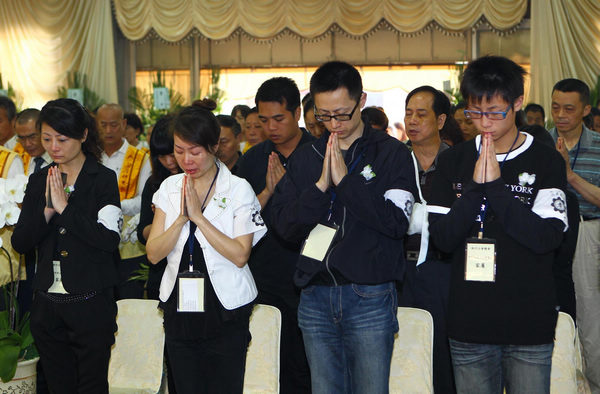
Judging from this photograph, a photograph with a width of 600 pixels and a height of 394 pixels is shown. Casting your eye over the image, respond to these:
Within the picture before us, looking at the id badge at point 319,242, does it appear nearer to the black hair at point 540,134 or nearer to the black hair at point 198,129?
the black hair at point 198,129

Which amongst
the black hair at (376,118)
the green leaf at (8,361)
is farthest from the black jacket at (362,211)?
the black hair at (376,118)

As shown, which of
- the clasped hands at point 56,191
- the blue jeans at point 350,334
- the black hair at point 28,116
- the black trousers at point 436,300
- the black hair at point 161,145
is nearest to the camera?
the blue jeans at point 350,334

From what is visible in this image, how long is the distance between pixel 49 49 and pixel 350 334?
9.32 meters

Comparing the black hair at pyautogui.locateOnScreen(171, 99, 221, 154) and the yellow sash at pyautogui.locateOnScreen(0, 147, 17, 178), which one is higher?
the black hair at pyautogui.locateOnScreen(171, 99, 221, 154)

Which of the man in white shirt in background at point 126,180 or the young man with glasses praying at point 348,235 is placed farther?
the man in white shirt in background at point 126,180

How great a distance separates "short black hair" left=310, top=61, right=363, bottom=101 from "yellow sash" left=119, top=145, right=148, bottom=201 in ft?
7.95

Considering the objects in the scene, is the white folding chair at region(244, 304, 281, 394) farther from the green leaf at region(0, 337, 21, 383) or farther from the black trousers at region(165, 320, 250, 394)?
the green leaf at region(0, 337, 21, 383)

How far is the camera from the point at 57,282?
2822 millimetres

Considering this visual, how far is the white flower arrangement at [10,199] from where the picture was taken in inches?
126

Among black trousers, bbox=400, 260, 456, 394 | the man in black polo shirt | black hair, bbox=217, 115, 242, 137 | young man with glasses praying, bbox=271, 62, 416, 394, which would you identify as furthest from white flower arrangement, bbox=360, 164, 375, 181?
black hair, bbox=217, 115, 242, 137

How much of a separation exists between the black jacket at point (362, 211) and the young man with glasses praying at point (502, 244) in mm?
171

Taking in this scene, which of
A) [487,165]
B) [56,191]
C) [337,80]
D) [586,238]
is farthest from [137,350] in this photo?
[586,238]

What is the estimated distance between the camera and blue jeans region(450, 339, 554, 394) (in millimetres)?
2150

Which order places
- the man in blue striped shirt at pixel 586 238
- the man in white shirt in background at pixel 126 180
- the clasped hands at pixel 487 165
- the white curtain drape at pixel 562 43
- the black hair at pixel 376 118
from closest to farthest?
the clasped hands at pixel 487 165, the man in blue striped shirt at pixel 586 238, the man in white shirt in background at pixel 126 180, the black hair at pixel 376 118, the white curtain drape at pixel 562 43
